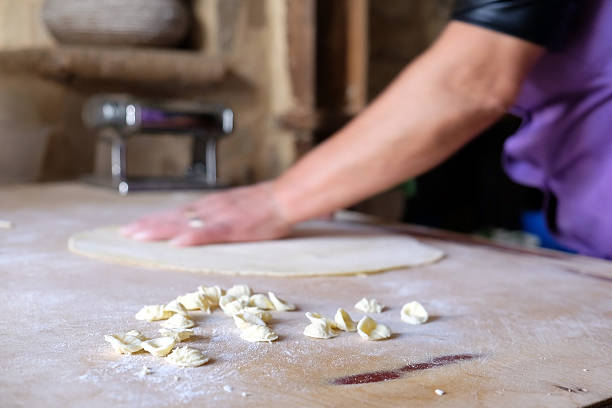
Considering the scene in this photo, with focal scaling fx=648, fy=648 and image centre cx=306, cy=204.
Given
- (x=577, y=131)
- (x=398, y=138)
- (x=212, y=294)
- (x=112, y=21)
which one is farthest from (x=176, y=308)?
(x=112, y=21)

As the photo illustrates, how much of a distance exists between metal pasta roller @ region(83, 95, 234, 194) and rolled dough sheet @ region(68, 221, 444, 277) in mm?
756

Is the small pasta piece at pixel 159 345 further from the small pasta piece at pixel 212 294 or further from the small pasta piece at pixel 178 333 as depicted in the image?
the small pasta piece at pixel 212 294

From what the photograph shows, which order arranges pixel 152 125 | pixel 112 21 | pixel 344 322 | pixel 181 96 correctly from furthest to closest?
pixel 181 96 < pixel 112 21 < pixel 152 125 < pixel 344 322

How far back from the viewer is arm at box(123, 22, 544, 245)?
92 cm

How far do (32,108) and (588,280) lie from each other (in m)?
1.96

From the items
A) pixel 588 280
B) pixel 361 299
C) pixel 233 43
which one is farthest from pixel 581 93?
pixel 233 43

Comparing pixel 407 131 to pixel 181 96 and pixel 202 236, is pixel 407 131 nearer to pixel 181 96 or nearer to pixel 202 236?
Answer: pixel 202 236

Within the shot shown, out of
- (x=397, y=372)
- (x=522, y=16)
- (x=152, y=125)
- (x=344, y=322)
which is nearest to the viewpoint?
(x=397, y=372)

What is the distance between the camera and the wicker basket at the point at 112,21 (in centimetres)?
224

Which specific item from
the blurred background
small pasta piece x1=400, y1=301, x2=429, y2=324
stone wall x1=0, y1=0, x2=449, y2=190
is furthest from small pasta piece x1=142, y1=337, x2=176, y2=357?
stone wall x1=0, y1=0, x2=449, y2=190

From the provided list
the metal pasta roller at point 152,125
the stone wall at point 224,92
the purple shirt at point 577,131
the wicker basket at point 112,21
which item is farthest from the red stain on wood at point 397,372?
the wicker basket at point 112,21

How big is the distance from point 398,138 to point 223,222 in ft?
1.03

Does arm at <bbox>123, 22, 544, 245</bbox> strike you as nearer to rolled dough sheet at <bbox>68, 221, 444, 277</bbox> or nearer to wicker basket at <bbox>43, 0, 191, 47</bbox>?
rolled dough sheet at <bbox>68, 221, 444, 277</bbox>

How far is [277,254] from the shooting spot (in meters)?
0.97
